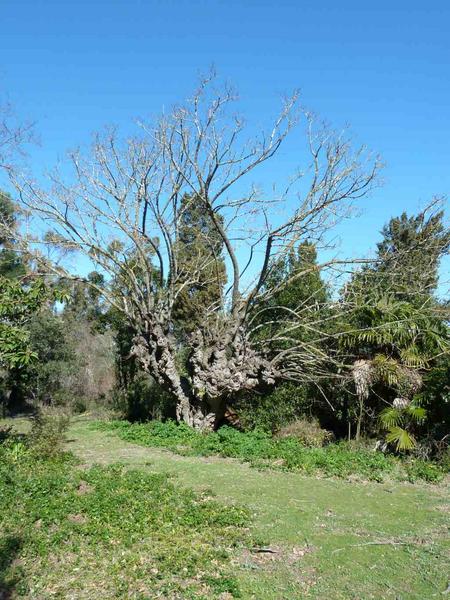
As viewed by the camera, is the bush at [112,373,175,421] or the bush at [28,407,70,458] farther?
the bush at [112,373,175,421]

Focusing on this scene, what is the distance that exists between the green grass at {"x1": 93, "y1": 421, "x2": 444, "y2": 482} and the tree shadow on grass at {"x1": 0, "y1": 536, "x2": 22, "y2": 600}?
5044 millimetres

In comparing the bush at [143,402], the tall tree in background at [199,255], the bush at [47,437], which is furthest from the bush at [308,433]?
the bush at [47,437]

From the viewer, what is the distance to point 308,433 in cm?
1231

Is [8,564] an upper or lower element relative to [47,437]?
lower

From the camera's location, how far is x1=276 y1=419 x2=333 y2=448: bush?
1187 cm

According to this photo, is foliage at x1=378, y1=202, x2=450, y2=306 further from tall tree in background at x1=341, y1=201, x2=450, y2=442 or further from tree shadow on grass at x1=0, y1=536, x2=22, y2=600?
tree shadow on grass at x1=0, y1=536, x2=22, y2=600

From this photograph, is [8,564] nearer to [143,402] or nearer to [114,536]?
[114,536]

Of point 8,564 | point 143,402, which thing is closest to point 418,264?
point 143,402

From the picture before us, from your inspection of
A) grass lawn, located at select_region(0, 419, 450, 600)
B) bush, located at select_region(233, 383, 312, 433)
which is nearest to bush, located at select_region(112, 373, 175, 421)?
bush, located at select_region(233, 383, 312, 433)

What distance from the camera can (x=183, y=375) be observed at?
15.2 m

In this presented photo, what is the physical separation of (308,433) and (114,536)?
724cm

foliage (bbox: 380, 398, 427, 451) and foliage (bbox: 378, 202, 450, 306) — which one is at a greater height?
foliage (bbox: 378, 202, 450, 306)

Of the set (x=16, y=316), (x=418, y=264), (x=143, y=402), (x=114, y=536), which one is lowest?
(x=114, y=536)

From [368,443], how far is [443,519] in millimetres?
4350
